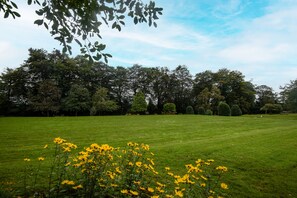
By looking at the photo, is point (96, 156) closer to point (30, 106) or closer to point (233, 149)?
point (233, 149)

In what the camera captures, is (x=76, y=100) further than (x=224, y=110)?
Yes

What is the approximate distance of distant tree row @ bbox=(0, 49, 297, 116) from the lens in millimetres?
38875

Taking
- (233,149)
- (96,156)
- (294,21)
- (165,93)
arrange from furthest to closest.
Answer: (165,93), (294,21), (233,149), (96,156)

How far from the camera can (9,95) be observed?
130ft

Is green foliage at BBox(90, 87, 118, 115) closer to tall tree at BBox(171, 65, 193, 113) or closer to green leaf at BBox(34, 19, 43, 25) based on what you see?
tall tree at BBox(171, 65, 193, 113)

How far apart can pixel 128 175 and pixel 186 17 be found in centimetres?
811

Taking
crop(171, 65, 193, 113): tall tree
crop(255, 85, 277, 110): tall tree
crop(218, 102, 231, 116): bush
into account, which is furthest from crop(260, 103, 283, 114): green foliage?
crop(218, 102, 231, 116): bush

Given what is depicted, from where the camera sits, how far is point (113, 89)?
52.1m

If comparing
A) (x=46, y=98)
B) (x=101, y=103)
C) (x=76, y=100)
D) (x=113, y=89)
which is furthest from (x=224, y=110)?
(x=46, y=98)

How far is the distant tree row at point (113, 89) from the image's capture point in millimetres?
38875

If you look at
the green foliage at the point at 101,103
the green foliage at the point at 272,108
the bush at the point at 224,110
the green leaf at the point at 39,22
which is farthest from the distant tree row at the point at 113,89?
the green leaf at the point at 39,22

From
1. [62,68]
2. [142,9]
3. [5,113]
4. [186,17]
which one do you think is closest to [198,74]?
[62,68]

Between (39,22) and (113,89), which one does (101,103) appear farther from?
(39,22)

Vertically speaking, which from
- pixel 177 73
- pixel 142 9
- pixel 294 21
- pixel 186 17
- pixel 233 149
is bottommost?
pixel 233 149
